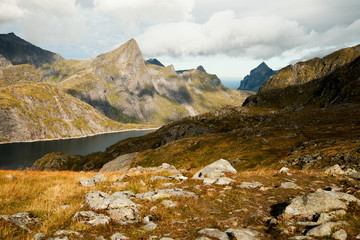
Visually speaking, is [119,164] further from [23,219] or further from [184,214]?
[184,214]

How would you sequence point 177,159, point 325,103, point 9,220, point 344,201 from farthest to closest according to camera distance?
point 325,103
point 177,159
point 344,201
point 9,220

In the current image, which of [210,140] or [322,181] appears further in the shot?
[210,140]

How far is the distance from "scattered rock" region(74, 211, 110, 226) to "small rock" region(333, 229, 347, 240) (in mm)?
9052

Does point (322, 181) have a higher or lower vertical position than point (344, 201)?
lower

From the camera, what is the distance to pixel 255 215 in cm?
986

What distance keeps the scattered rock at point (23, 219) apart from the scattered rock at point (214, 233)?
739 cm

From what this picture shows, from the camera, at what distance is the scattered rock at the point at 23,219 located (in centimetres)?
883

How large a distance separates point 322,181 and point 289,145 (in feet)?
138

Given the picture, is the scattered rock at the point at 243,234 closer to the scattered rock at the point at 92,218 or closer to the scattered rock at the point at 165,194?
the scattered rock at the point at 165,194

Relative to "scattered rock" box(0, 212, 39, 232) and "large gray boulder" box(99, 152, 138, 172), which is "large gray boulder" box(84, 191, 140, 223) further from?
"large gray boulder" box(99, 152, 138, 172)

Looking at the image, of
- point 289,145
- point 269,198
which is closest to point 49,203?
point 269,198

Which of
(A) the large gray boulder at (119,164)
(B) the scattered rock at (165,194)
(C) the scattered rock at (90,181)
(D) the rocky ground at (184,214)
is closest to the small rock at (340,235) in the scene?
(D) the rocky ground at (184,214)

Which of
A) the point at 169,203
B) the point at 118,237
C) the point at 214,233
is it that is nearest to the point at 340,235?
the point at 214,233

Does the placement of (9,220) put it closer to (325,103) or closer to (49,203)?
(49,203)
